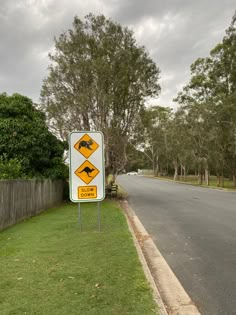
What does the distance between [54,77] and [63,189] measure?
685 centimetres

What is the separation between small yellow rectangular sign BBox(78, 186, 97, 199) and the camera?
909 cm

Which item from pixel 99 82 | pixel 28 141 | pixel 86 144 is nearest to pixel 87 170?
pixel 86 144

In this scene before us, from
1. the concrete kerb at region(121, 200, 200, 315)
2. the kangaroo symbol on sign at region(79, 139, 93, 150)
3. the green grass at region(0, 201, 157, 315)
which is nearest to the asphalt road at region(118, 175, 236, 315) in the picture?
the concrete kerb at region(121, 200, 200, 315)

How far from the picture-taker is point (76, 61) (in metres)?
20.9

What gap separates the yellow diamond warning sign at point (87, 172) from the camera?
9125mm

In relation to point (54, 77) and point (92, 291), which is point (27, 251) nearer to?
point (92, 291)

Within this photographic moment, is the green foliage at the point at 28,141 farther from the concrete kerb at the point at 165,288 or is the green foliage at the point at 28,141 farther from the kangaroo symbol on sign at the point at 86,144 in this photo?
the concrete kerb at the point at 165,288

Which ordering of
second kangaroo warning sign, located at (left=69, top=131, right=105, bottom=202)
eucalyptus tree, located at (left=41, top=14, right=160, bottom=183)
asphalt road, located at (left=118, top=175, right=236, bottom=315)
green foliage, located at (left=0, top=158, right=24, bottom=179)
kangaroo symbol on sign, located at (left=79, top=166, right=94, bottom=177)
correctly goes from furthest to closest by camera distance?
1. eucalyptus tree, located at (left=41, top=14, right=160, bottom=183)
2. green foliage, located at (left=0, top=158, right=24, bottom=179)
3. kangaroo symbol on sign, located at (left=79, top=166, right=94, bottom=177)
4. second kangaroo warning sign, located at (left=69, top=131, right=105, bottom=202)
5. asphalt road, located at (left=118, top=175, right=236, bottom=315)

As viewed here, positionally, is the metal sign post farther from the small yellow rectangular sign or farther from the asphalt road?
the asphalt road

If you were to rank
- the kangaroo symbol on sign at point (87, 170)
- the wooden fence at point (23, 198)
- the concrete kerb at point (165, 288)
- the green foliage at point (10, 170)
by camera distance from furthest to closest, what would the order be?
1. the green foliage at point (10, 170)
2. the wooden fence at point (23, 198)
3. the kangaroo symbol on sign at point (87, 170)
4. the concrete kerb at point (165, 288)

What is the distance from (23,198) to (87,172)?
13.4ft

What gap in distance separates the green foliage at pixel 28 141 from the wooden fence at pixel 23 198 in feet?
3.57

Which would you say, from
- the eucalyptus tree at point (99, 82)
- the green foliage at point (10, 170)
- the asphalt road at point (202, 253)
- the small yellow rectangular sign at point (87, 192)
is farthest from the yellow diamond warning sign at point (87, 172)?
the eucalyptus tree at point (99, 82)

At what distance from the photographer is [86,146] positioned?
9148 mm
